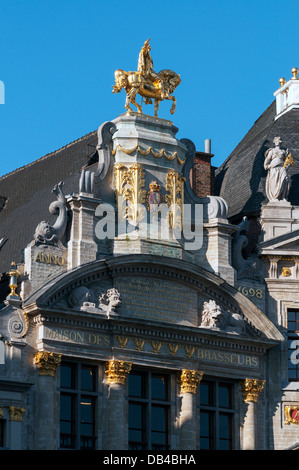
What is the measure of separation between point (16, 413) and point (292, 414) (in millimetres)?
9904

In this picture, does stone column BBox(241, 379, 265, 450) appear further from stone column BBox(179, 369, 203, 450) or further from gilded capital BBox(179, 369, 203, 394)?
gilded capital BBox(179, 369, 203, 394)

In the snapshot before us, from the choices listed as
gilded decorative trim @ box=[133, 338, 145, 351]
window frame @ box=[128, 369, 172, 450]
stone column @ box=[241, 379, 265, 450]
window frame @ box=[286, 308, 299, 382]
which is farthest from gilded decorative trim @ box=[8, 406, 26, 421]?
window frame @ box=[286, 308, 299, 382]

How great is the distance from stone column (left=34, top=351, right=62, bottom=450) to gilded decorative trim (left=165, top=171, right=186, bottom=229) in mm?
6485

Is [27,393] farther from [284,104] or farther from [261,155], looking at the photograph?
[284,104]

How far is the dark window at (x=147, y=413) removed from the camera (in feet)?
182

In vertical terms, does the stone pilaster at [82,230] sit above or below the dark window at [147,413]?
above

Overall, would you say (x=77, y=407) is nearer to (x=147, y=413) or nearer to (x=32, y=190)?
(x=147, y=413)

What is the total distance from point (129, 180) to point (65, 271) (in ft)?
13.1

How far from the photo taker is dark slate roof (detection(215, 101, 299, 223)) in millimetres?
61812

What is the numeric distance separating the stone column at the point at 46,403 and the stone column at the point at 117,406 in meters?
1.80

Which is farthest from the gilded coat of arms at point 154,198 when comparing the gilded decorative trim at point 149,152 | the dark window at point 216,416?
the dark window at point 216,416

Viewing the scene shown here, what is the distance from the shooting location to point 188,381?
2216 inches
